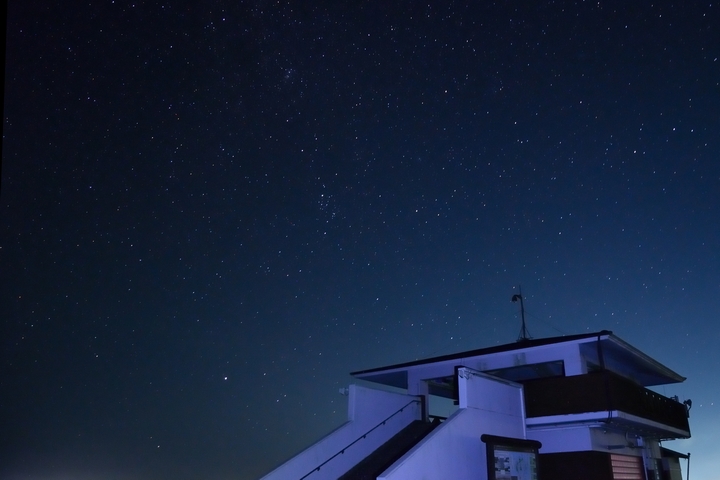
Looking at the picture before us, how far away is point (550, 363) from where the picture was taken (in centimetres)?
1719

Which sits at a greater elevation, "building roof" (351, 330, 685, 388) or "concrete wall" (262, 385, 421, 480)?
"building roof" (351, 330, 685, 388)

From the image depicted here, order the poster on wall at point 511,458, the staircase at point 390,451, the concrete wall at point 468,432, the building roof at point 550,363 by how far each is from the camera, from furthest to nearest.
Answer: the building roof at point 550,363
the staircase at point 390,451
the poster on wall at point 511,458
the concrete wall at point 468,432

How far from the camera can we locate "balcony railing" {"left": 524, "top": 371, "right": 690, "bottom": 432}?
49.1 feet

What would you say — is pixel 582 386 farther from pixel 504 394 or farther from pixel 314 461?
pixel 314 461

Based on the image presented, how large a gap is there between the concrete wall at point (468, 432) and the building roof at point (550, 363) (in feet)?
5.06

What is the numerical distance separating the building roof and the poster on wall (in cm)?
300

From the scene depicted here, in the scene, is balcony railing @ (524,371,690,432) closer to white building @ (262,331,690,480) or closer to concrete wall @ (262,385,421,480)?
white building @ (262,331,690,480)

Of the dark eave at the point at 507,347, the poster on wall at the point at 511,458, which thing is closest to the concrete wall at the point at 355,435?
the dark eave at the point at 507,347

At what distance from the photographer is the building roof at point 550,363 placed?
1594 cm

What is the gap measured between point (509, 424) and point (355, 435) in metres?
4.25

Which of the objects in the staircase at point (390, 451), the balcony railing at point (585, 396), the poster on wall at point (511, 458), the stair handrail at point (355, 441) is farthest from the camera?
the staircase at point (390, 451)

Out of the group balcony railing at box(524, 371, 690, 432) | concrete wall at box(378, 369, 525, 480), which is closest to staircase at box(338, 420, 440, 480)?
concrete wall at box(378, 369, 525, 480)

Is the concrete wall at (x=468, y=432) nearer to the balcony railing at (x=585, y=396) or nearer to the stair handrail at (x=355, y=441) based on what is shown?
the balcony railing at (x=585, y=396)

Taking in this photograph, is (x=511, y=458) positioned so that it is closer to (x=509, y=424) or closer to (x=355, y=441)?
(x=509, y=424)
